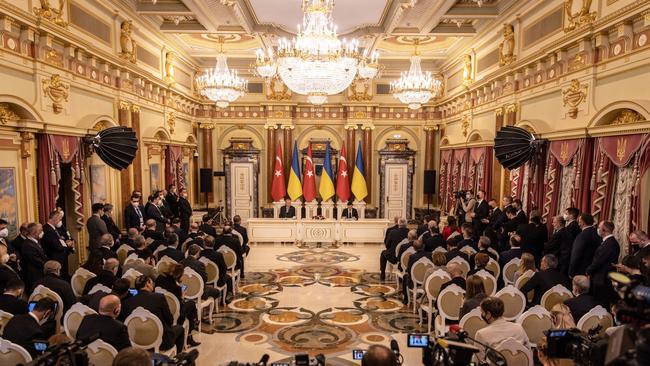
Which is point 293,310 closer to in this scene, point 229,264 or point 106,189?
point 229,264

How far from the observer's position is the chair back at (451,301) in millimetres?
4941

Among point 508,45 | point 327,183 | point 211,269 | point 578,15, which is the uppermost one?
point 508,45

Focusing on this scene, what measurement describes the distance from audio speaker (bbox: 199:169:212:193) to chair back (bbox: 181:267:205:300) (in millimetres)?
9151

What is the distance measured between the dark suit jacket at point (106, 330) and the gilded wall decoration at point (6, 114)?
3.89 metres

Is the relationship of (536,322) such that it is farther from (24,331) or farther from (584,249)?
(24,331)

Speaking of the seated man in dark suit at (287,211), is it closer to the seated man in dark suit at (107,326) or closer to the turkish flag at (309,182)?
the turkish flag at (309,182)

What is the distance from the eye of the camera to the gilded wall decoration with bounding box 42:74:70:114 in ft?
21.8

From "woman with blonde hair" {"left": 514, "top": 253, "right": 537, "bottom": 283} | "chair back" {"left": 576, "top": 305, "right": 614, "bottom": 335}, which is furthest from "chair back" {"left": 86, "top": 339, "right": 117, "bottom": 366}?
"woman with blonde hair" {"left": 514, "top": 253, "right": 537, "bottom": 283}

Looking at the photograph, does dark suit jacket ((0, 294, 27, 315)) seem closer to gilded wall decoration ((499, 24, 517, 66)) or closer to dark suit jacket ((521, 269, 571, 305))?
dark suit jacket ((521, 269, 571, 305))

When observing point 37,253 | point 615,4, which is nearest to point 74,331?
point 37,253

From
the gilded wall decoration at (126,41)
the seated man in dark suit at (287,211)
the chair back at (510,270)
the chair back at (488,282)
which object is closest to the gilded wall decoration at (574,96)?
the chair back at (510,270)

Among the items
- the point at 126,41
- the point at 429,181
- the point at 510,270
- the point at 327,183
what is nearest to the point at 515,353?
the point at 510,270

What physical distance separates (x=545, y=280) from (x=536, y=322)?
38.9 inches

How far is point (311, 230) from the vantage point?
1198 cm
